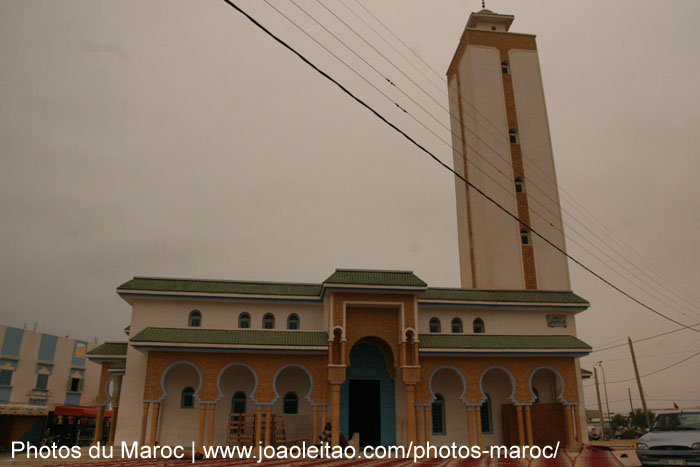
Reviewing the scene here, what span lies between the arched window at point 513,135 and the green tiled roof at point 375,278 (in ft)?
38.2

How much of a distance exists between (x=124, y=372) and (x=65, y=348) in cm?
2638

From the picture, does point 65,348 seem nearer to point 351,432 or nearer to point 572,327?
point 351,432

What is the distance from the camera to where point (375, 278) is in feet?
76.3

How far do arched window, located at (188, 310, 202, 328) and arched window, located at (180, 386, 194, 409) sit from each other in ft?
9.31

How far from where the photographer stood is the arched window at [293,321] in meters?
24.8

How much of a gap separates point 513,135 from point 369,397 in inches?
670

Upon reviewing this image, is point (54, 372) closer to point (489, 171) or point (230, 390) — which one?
Result: point (230, 390)

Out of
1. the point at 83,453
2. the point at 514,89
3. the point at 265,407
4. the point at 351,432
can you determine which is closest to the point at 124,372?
the point at 83,453

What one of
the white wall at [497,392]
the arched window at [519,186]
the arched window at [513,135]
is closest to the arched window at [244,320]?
the white wall at [497,392]

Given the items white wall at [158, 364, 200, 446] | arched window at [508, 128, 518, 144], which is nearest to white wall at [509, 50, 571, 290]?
arched window at [508, 128, 518, 144]

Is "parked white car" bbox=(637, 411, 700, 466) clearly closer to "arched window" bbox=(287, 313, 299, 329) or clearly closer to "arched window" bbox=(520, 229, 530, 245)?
"arched window" bbox=(287, 313, 299, 329)

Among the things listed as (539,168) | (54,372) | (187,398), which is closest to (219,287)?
(187,398)

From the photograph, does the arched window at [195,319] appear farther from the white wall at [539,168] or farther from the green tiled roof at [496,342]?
the white wall at [539,168]

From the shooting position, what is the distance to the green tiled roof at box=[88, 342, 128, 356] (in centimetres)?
2372
